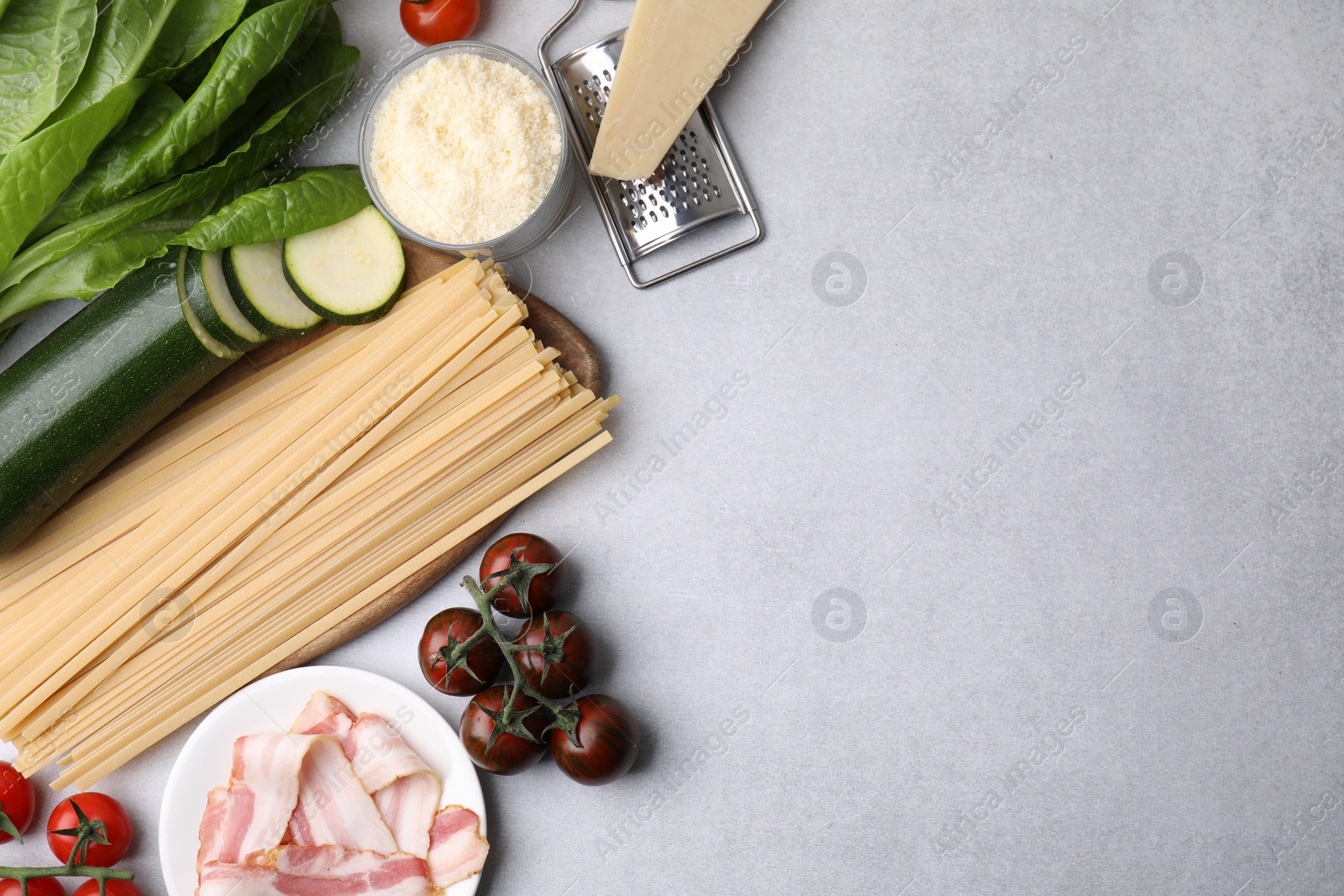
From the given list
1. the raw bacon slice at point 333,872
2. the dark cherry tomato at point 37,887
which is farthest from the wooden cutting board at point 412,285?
the dark cherry tomato at point 37,887

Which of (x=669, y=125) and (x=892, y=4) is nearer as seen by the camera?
(x=669, y=125)

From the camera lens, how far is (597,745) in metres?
1.54

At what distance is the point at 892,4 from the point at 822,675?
4.52 ft

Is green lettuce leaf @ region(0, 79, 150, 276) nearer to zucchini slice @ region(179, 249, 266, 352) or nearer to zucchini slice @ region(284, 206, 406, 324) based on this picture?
zucchini slice @ region(179, 249, 266, 352)

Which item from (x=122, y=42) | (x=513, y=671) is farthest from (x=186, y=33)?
(x=513, y=671)

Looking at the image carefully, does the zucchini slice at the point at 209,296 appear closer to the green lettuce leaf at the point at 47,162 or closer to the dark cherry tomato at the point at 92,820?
the green lettuce leaf at the point at 47,162

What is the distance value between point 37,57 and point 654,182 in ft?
3.60

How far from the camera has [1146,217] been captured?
1729 mm

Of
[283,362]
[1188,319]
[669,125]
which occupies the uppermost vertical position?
[669,125]

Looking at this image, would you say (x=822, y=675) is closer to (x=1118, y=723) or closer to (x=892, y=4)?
(x=1118, y=723)

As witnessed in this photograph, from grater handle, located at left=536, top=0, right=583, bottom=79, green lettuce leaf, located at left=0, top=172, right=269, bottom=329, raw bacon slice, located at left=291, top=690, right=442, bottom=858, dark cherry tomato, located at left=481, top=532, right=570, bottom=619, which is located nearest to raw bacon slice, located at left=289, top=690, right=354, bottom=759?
raw bacon slice, located at left=291, top=690, right=442, bottom=858

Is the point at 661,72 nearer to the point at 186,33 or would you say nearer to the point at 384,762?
the point at 186,33

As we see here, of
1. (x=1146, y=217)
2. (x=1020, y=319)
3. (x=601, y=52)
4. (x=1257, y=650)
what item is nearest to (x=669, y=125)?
(x=601, y=52)

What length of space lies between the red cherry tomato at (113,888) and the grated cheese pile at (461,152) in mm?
1375
